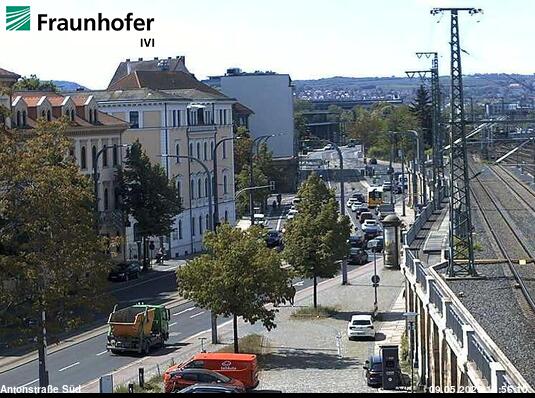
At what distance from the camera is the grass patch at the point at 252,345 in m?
31.8

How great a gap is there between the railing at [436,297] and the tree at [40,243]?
265 inches

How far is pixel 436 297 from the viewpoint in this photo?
2436cm

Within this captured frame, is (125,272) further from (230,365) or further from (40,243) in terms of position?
(40,243)

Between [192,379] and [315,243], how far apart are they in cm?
1777

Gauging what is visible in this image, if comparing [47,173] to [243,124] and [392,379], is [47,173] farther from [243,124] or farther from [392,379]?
[243,124]

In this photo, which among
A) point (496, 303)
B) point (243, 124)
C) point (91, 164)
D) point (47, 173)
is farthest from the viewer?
point (243, 124)

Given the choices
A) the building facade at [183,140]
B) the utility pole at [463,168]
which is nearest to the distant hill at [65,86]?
the building facade at [183,140]

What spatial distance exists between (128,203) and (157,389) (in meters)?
27.7

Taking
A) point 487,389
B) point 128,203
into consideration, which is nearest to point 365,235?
point 128,203

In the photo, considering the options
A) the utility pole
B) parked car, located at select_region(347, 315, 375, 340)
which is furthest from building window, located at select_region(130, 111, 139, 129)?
the utility pole

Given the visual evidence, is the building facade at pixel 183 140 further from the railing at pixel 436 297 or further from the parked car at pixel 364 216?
the railing at pixel 436 297

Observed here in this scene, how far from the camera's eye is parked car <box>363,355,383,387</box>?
1041 inches

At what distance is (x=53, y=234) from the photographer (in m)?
22.7

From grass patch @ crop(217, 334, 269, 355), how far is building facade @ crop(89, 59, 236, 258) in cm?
2046
